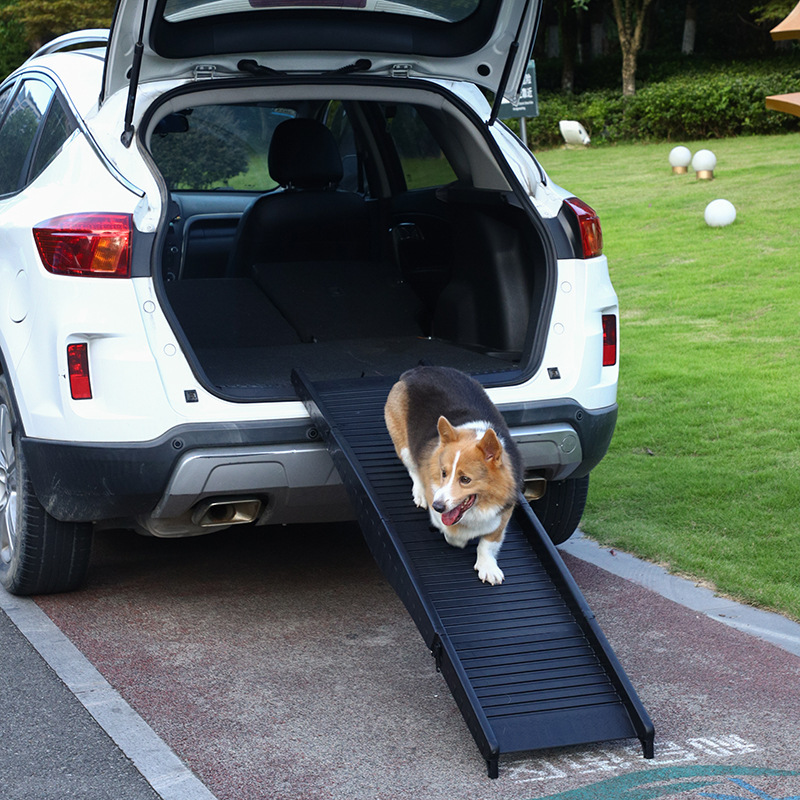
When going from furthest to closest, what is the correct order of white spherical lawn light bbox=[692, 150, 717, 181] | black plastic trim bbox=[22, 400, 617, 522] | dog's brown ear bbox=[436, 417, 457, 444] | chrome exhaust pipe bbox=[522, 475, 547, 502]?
white spherical lawn light bbox=[692, 150, 717, 181] → chrome exhaust pipe bbox=[522, 475, 547, 502] → black plastic trim bbox=[22, 400, 617, 522] → dog's brown ear bbox=[436, 417, 457, 444]

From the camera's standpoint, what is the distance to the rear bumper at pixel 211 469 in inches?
168

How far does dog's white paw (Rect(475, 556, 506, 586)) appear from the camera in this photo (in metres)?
4.09

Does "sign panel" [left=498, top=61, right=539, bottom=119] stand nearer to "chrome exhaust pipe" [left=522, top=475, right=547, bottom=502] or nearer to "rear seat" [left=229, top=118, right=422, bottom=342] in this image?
"rear seat" [left=229, top=118, right=422, bottom=342]

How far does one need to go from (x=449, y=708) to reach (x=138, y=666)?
1.23m

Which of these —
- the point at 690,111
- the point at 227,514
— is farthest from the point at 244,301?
the point at 690,111

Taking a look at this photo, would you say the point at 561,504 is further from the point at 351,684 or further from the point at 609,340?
the point at 351,684

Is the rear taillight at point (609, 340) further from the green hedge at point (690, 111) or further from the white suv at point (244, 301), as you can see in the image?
the green hedge at point (690, 111)

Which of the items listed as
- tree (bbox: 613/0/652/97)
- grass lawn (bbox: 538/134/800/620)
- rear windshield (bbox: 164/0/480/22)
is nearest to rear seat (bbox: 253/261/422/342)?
grass lawn (bbox: 538/134/800/620)

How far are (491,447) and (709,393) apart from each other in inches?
196

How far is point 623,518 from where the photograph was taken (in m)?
6.18

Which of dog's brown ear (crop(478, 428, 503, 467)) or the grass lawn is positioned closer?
dog's brown ear (crop(478, 428, 503, 467))

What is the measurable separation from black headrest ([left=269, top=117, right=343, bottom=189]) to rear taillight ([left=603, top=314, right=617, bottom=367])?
2615mm

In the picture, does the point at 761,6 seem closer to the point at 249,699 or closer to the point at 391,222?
the point at 391,222

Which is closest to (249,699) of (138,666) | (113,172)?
(138,666)
